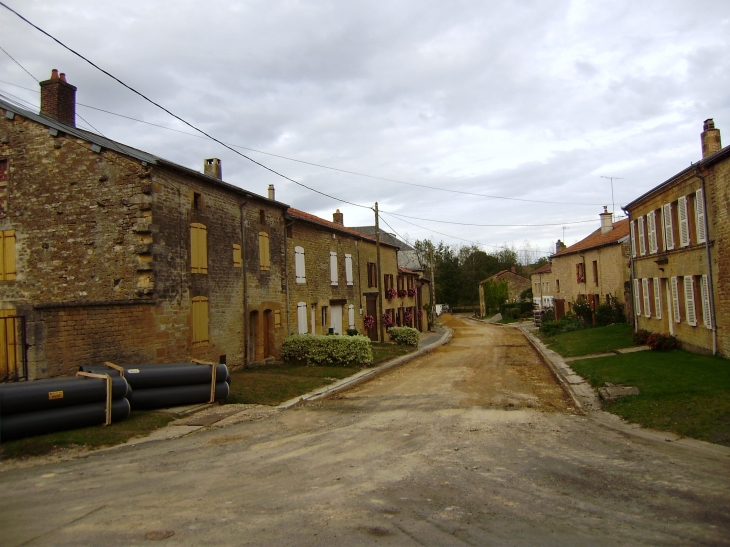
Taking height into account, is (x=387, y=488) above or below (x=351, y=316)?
below

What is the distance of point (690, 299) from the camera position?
16547 mm

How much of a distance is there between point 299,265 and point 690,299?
1367 cm

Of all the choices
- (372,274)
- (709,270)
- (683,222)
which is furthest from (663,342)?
(372,274)

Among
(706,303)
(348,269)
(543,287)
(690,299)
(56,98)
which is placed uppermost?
(56,98)

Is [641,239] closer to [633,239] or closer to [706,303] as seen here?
[633,239]

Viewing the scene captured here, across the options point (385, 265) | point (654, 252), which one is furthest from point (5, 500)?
point (385, 265)

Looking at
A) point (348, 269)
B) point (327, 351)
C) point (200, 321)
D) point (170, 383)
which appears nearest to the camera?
point (170, 383)

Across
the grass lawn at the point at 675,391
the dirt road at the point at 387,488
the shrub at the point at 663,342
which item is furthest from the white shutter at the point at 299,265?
the shrub at the point at 663,342

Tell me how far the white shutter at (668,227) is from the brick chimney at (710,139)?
2202 millimetres

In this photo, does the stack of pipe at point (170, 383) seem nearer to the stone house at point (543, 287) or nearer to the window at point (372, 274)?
the window at point (372, 274)

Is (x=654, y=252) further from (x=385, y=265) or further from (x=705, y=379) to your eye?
(x=385, y=265)

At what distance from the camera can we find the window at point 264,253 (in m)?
18.8

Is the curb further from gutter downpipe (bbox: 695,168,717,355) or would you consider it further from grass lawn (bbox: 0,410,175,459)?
gutter downpipe (bbox: 695,168,717,355)

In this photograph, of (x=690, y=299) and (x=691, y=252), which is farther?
(x=690, y=299)
